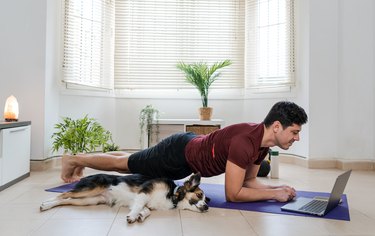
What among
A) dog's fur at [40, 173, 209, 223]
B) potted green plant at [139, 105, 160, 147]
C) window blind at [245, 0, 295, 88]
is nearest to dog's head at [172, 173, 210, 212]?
dog's fur at [40, 173, 209, 223]

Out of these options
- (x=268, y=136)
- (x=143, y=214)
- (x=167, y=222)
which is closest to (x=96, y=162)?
(x=143, y=214)

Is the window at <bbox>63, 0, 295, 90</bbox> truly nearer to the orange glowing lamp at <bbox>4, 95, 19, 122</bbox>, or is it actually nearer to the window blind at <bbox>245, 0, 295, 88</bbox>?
the window blind at <bbox>245, 0, 295, 88</bbox>

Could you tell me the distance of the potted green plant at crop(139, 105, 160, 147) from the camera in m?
4.63

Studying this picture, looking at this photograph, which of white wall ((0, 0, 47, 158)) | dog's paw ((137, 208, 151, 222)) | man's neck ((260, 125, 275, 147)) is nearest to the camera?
dog's paw ((137, 208, 151, 222))

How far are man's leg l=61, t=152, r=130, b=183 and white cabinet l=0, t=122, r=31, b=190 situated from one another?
463 millimetres

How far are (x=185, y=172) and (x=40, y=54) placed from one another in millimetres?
2296

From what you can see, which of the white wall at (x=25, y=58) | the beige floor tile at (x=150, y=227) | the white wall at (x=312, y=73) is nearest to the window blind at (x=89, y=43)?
the white wall at (x=312, y=73)

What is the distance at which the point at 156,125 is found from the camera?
183 inches

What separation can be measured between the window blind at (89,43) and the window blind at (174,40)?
24 centimetres

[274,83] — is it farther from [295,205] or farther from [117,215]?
[117,215]

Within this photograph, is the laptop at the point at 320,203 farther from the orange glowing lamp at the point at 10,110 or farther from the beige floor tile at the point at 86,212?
the orange glowing lamp at the point at 10,110

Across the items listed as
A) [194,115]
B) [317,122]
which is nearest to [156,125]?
[194,115]

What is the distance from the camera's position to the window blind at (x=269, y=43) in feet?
15.1

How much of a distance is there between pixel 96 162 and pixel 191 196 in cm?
102
